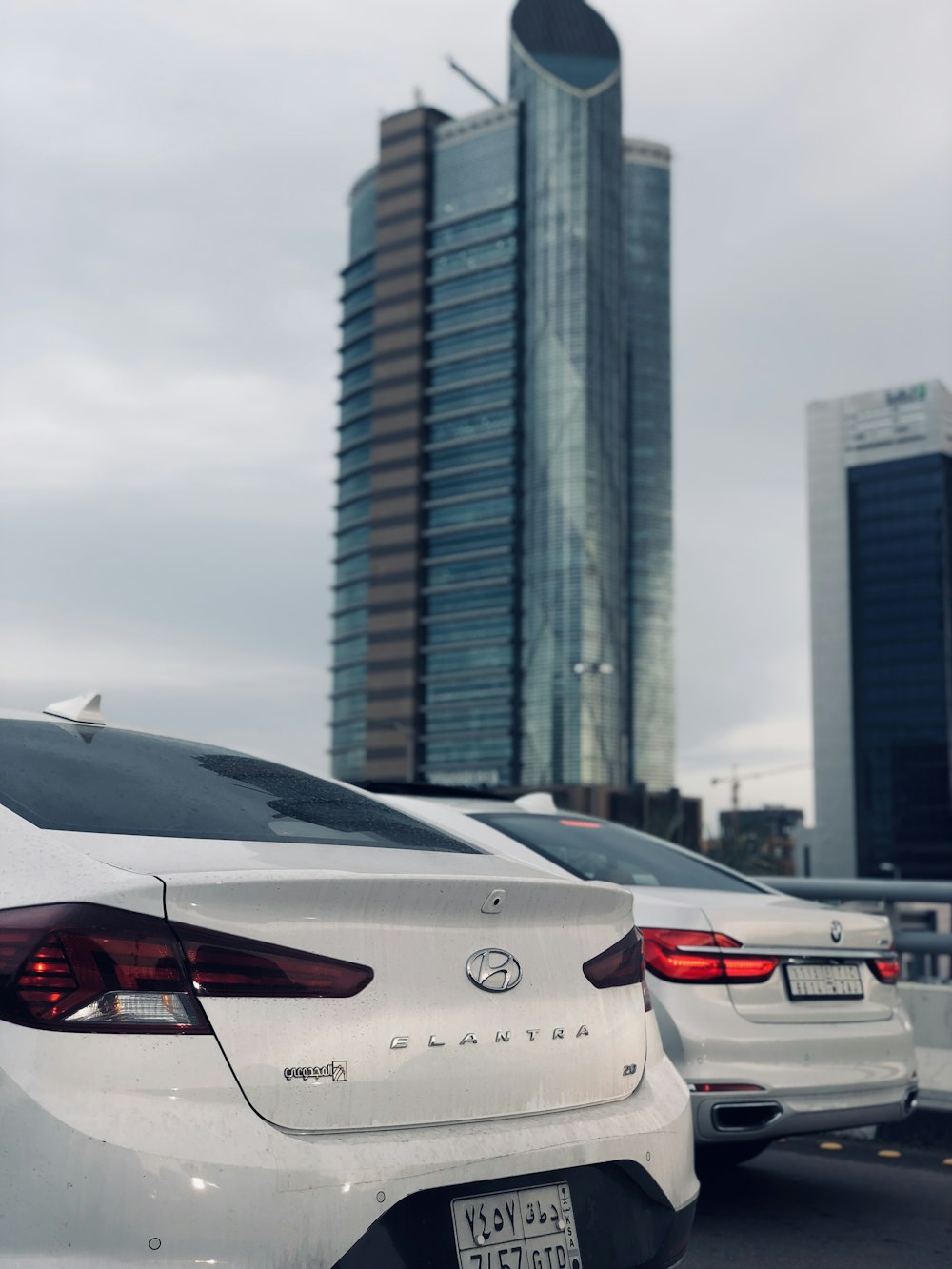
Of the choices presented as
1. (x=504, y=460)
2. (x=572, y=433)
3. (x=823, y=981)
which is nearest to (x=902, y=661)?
(x=572, y=433)

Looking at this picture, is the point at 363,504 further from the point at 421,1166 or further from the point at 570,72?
the point at 421,1166

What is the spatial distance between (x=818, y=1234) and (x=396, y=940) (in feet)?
10.2

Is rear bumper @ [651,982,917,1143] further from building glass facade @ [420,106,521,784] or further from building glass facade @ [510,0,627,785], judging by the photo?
building glass facade @ [420,106,521,784]

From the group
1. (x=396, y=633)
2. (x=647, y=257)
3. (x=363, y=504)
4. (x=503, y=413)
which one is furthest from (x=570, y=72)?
(x=396, y=633)

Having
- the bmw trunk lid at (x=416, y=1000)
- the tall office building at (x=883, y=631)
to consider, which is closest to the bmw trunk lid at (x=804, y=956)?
the bmw trunk lid at (x=416, y=1000)

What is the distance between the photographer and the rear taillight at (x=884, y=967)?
5.10m

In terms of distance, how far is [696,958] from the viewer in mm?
4594

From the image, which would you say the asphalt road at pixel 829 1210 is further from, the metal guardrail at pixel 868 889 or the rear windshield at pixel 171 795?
the rear windshield at pixel 171 795

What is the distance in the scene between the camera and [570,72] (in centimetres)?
12575

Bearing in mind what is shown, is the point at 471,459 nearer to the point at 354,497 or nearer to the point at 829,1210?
the point at 354,497

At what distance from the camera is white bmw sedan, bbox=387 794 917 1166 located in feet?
14.8

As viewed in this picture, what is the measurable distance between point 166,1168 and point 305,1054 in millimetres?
288

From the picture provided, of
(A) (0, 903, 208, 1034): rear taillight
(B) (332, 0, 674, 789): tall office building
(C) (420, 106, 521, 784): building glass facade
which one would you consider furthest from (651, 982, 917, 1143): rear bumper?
(C) (420, 106, 521, 784): building glass facade

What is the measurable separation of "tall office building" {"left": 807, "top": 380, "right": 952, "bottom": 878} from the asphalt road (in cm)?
12992
